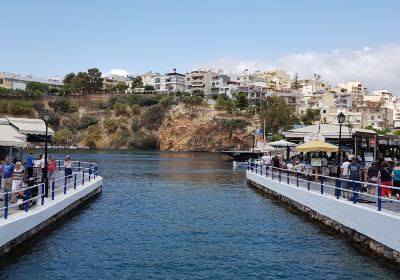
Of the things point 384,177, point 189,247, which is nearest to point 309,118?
point 384,177

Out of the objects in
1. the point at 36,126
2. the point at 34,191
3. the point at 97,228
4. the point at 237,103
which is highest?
the point at 237,103

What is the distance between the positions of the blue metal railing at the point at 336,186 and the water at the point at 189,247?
173 centimetres

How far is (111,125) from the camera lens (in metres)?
147

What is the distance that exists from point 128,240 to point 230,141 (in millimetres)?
114733

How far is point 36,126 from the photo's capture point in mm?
27516

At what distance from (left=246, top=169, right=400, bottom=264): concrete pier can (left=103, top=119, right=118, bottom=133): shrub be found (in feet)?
403

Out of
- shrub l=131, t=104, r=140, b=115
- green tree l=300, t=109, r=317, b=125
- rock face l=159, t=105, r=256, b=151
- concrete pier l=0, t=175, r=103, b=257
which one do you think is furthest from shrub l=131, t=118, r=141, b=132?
concrete pier l=0, t=175, r=103, b=257

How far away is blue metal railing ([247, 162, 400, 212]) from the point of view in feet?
51.8

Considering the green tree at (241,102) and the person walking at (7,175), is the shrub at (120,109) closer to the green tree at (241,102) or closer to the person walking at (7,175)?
the green tree at (241,102)

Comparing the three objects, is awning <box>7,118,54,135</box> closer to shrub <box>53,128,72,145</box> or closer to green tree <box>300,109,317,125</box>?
green tree <box>300,109,317,125</box>

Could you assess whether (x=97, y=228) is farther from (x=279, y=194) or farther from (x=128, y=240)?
(x=279, y=194)

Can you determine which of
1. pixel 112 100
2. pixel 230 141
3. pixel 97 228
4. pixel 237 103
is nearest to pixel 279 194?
pixel 97 228

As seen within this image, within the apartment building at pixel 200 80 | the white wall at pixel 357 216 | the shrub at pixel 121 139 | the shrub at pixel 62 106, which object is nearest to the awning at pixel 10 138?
the white wall at pixel 357 216

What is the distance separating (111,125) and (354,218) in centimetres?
13346
